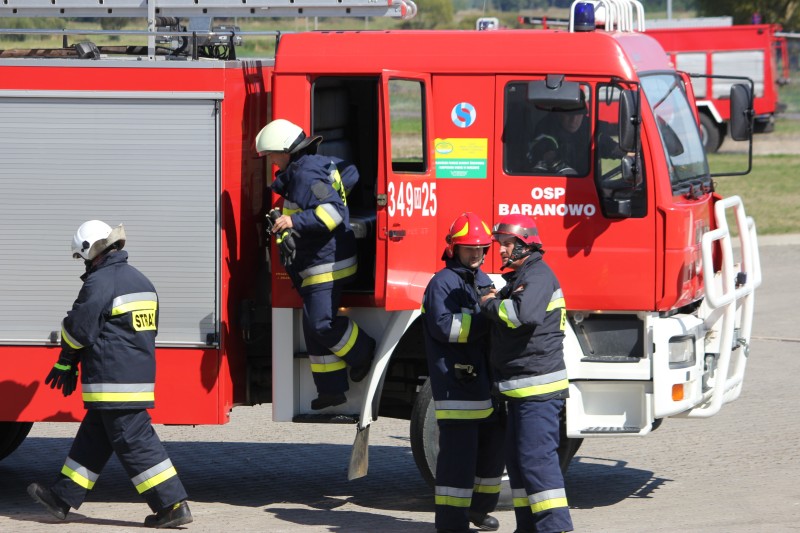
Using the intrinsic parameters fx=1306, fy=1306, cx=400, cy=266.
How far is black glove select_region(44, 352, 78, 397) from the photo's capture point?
6.97 metres

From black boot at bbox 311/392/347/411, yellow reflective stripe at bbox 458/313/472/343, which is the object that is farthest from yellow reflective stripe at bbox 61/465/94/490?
yellow reflective stripe at bbox 458/313/472/343

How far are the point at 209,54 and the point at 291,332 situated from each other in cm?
201

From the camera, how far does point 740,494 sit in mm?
7688

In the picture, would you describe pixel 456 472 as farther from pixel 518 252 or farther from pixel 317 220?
pixel 317 220

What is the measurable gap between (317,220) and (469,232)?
863 mm

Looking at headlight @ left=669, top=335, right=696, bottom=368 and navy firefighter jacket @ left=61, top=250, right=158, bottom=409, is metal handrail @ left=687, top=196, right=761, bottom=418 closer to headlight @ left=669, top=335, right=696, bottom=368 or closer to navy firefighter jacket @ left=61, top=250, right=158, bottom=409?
headlight @ left=669, top=335, right=696, bottom=368

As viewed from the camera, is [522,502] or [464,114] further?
[464,114]

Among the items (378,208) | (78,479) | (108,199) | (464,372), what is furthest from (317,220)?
(78,479)

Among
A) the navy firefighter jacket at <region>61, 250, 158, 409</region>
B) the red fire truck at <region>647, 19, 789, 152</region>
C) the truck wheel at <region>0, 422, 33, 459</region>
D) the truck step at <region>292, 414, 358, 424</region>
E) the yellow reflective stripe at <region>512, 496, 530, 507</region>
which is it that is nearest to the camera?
the yellow reflective stripe at <region>512, 496, 530, 507</region>

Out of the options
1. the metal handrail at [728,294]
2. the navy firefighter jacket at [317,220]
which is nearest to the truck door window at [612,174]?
the metal handrail at [728,294]

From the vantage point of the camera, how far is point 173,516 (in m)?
7.09

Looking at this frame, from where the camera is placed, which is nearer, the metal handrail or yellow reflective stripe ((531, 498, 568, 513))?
yellow reflective stripe ((531, 498, 568, 513))

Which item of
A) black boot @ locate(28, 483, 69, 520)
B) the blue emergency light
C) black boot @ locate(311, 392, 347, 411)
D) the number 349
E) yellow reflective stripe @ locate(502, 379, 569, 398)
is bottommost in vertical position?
black boot @ locate(28, 483, 69, 520)

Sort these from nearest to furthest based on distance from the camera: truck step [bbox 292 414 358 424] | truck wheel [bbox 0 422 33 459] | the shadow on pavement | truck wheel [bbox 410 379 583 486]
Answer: truck wheel [bbox 410 379 583 486], truck step [bbox 292 414 358 424], the shadow on pavement, truck wheel [bbox 0 422 33 459]
